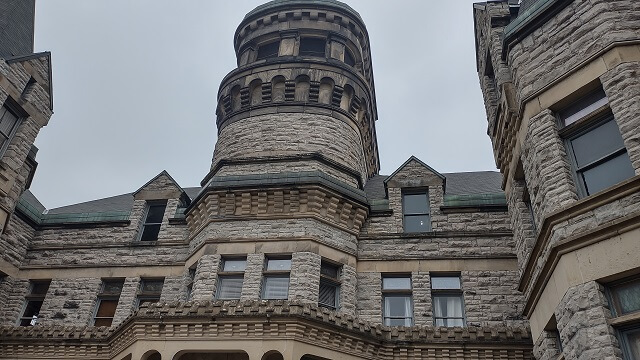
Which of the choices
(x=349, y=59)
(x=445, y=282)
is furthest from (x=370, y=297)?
(x=349, y=59)

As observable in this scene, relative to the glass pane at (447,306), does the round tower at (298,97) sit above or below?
above

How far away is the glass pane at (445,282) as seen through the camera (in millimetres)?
14060

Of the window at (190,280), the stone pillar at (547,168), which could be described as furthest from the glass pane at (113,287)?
the stone pillar at (547,168)

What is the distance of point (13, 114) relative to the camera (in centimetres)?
1538

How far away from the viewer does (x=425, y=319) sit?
1337 centimetres

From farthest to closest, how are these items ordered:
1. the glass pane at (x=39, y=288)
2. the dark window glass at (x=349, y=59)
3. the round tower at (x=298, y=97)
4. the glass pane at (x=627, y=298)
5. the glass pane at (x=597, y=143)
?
the dark window glass at (x=349, y=59), the round tower at (x=298, y=97), the glass pane at (x=39, y=288), the glass pane at (x=597, y=143), the glass pane at (x=627, y=298)

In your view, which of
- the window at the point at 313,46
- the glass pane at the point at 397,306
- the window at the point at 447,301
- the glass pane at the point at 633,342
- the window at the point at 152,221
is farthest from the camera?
the window at the point at 313,46

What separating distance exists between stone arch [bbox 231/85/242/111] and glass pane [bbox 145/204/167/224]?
14.1 ft

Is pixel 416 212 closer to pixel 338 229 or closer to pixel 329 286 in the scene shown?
pixel 338 229

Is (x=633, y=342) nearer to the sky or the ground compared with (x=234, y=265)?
nearer to the ground

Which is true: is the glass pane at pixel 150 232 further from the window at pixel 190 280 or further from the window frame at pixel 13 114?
the window frame at pixel 13 114

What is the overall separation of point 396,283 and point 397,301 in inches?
20.1

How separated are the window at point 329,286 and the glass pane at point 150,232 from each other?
5.96 meters

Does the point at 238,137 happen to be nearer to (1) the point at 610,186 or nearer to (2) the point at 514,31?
(2) the point at 514,31
